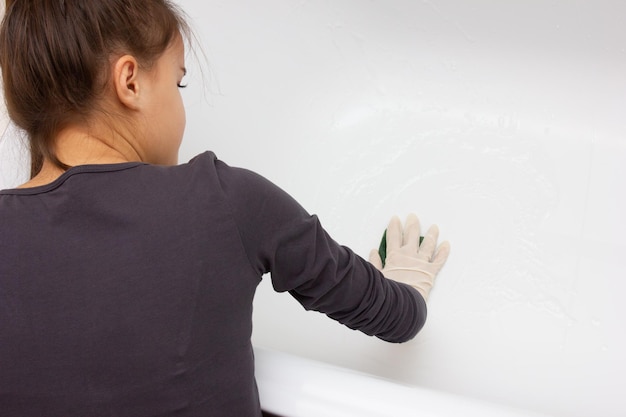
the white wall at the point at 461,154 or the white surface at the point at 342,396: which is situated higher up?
the white wall at the point at 461,154

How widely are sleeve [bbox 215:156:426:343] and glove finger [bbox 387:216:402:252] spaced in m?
0.31

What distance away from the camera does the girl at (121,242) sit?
485 mm

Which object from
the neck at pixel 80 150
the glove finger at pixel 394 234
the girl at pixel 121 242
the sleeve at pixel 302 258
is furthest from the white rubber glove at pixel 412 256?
the neck at pixel 80 150

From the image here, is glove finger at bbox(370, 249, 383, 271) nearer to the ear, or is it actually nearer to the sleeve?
the sleeve

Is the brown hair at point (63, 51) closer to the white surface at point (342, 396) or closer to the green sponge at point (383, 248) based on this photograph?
the white surface at point (342, 396)

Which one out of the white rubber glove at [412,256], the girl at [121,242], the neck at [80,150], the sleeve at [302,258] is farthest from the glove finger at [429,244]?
the neck at [80,150]

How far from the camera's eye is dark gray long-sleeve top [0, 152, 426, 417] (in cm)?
48

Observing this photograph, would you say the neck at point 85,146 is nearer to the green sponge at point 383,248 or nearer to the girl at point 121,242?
the girl at point 121,242

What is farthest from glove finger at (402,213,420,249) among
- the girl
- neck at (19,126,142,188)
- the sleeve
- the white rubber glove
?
neck at (19,126,142,188)

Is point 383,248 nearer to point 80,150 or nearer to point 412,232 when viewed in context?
point 412,232

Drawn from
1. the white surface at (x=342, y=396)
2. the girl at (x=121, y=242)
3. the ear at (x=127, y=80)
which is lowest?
the white surface at (x=342, y=396)

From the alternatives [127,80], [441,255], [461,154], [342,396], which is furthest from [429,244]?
[127,80]

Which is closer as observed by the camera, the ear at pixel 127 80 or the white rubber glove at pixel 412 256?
the ear at pixel 127 80

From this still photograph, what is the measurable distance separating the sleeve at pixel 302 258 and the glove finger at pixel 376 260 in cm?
30
